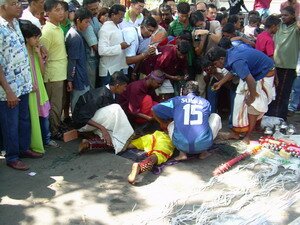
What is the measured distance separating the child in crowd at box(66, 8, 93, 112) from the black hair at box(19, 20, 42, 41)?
698 millimetres

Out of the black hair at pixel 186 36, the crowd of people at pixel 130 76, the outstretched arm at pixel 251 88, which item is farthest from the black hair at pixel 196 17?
the outstretched arm at pixel 251 88

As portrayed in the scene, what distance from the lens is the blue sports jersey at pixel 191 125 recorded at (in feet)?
14.8

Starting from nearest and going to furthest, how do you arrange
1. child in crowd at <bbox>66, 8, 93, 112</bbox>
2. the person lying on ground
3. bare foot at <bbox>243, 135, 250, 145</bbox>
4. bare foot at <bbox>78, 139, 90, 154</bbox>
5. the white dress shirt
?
the person lying on ground, bare foot at <bbox>78, 139, 90, 154</bbox>, child in crowd at <bbox>66, 8, 93, 112</bbox>, bare foot at <bbox>243, 135, 250, 145</bbox>, the white dress shirt

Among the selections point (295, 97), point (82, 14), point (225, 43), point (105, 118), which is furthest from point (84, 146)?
point (295, 97)

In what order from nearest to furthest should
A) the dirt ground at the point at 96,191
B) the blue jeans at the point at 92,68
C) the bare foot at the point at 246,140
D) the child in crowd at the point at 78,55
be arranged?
the dirt ground at the point at 96,191, the child in crowd at the point at 78,55, the bare foot at the point at 246,140, the blue jeans at the point at 92,68

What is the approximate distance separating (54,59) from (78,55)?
0.34 meters

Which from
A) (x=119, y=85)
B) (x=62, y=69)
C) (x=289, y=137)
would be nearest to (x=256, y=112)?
(x=289, y=137)

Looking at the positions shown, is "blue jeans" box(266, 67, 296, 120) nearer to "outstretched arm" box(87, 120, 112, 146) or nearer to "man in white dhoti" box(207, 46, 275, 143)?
"man in white dhoti" box(207, 46, 275, 143)

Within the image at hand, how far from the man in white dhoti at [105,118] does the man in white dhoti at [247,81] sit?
1.34m

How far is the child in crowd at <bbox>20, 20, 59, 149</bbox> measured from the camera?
4.30 metres

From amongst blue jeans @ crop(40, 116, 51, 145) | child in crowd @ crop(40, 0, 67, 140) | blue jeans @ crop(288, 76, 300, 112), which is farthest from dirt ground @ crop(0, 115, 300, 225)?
blue jeans @ crop(288, 76, 300, 112)

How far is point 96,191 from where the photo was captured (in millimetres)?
3959

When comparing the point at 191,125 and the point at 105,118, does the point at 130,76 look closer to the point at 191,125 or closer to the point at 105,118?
the point at 105,118

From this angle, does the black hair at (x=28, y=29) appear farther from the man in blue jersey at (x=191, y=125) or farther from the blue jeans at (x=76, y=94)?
the man in blue jersey at (x=191, y=125)
